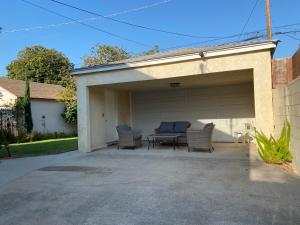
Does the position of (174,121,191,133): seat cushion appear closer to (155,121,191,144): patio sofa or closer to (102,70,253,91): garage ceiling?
(155,121,191,144): patio sofa

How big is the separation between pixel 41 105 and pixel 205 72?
15.2 meters

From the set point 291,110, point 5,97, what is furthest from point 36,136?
point 291,110

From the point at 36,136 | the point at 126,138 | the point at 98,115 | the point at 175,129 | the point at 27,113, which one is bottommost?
the point at 36,136

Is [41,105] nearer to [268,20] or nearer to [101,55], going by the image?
[101,55]

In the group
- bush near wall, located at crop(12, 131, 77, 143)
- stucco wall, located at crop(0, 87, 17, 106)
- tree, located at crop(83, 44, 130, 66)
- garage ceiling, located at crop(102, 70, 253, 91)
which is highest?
tree, located at crop(83, 44, 130, 66)

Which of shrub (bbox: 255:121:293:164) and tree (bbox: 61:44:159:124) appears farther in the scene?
tree (bbox: 61:44:159:124)

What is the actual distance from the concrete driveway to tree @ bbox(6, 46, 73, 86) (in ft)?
102

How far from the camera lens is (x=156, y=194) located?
4641 mm

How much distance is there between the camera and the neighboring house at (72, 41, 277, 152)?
731 centimetres

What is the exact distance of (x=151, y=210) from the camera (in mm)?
3908

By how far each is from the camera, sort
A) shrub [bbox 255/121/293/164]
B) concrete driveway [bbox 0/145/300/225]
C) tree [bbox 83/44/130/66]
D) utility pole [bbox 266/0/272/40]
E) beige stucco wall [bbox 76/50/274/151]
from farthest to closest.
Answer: tree [bbox 83/44/130/66] → utility pole [bbox 266/0/272/40] → beige stucco wall [bbox 76/50/274/151] → shrub [bbox 255/121/293/164] → concrete driveway [bbox 0/145/300/225]

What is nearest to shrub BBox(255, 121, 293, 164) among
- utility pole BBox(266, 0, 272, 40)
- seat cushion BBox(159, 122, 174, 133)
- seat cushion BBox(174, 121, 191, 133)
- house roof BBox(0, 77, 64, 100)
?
seat cushion BBox(174, 121, 191, 133)

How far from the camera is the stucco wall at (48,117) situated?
61.5 ft

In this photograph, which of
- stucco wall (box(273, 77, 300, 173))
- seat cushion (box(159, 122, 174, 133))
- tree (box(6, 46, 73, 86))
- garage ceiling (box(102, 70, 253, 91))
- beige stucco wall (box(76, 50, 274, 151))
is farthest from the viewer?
tree (box(6, 46, 73, 86))
